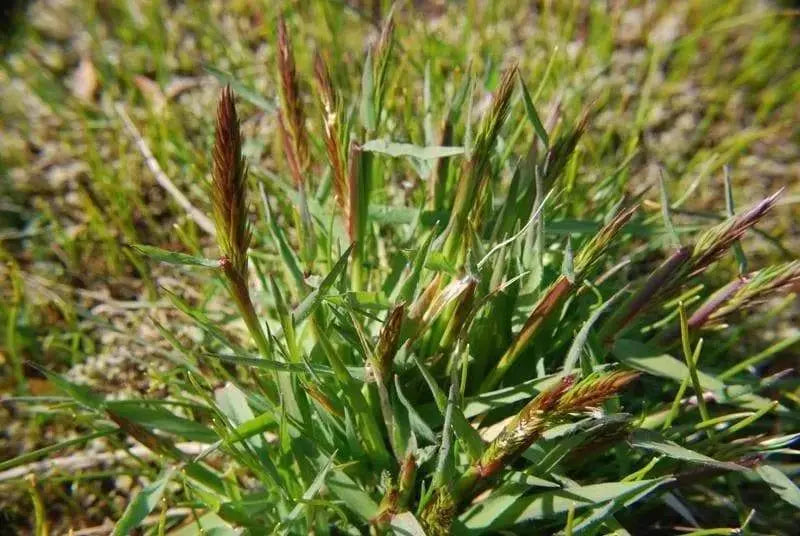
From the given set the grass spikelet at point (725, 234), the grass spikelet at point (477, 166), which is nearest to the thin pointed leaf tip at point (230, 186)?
the grass spikelet at point (477, 166)

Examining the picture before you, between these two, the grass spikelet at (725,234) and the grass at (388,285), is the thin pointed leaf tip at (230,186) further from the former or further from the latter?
the grass spikelet at (725,234)

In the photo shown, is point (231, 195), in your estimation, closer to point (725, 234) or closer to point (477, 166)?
point (477, 166)

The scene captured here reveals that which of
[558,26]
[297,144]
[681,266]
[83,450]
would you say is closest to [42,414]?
[83,450]

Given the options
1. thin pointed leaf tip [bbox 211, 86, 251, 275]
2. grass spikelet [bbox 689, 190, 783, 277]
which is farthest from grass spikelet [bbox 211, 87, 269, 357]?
grass spikelet [bbox 689, 190, 783, 277]

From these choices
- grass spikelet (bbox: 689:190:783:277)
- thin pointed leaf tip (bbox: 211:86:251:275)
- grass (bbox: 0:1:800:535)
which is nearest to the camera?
thin pointed leaf tip (bbox: 211:86:251:275)

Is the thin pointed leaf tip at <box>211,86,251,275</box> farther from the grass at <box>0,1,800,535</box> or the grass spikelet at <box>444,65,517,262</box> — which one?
the grass spikelet at <box>444,65,517,262</box>

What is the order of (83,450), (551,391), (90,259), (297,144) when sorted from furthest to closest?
(90,259)
(83,450)
(297,144)
(551,391)

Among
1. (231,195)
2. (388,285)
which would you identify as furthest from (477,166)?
(231,195)

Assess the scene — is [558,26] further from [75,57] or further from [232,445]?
[232,445]
